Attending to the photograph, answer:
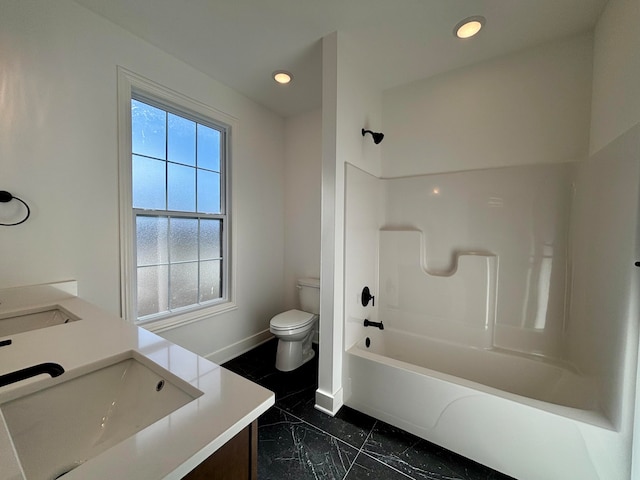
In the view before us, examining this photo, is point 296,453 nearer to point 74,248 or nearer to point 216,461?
point 216,461

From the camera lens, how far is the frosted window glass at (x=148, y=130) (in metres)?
1.79

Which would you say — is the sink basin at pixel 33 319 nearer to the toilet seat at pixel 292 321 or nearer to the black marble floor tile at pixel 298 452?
the black marble floor tile at pixel 298 452

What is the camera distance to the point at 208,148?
7.43ft

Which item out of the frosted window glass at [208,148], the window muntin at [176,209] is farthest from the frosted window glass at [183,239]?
the frosted window glass at [208,148]

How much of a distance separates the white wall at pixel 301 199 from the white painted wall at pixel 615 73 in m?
2.00

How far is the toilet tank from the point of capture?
250 cm

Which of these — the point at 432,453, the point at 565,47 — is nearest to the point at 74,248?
the point at 432,453

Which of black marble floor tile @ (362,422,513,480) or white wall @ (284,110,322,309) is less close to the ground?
white wall @ (284,110,322,309)

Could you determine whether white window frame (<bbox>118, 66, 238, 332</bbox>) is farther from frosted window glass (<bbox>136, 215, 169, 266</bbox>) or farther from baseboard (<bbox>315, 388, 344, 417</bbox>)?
baseboard (<bbox>315, 388, 344, 417</bbox>)

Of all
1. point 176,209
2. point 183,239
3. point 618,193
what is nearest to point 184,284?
point 183,239

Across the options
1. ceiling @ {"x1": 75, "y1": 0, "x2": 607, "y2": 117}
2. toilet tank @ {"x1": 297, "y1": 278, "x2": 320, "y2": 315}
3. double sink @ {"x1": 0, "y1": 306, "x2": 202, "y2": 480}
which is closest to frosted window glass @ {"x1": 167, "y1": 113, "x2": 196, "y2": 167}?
ceiling @ {"x1": 75, "y1": 0, "x2": 607, "y2": 117}

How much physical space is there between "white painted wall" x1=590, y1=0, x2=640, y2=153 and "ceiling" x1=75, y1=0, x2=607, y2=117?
6.4 inches

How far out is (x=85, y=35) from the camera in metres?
1.49

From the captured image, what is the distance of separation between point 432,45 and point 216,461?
2364 millimetres
